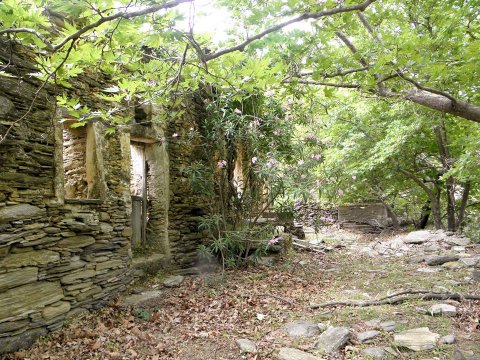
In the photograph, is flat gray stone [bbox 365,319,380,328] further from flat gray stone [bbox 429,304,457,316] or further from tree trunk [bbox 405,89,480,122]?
tree trunk [bbox 405,89,480,122]

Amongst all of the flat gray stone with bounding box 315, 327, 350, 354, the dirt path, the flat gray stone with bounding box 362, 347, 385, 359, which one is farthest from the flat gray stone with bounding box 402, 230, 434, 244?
the flat gray stone with bounding box 362, 347, 385, 359

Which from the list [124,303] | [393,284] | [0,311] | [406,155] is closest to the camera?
[0,311]

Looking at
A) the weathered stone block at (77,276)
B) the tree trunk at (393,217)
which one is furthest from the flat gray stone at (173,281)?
the tree trunk at (393,217)

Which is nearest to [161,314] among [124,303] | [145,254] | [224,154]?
[124,303]

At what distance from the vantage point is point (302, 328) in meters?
3.56

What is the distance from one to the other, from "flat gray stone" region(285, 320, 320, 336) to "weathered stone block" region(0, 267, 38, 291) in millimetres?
2682

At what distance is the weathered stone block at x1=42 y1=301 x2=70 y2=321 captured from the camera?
3498 mm

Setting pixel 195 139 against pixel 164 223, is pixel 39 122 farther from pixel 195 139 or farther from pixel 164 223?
pixel 195 139

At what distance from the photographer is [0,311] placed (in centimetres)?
306

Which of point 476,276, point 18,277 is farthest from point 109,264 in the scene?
point 476,276

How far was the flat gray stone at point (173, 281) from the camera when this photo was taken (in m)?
5.17

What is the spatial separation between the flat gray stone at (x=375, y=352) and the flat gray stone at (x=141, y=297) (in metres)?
2.83

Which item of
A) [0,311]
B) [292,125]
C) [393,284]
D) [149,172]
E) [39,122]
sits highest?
[292,125]

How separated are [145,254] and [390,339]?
3.83 meters
